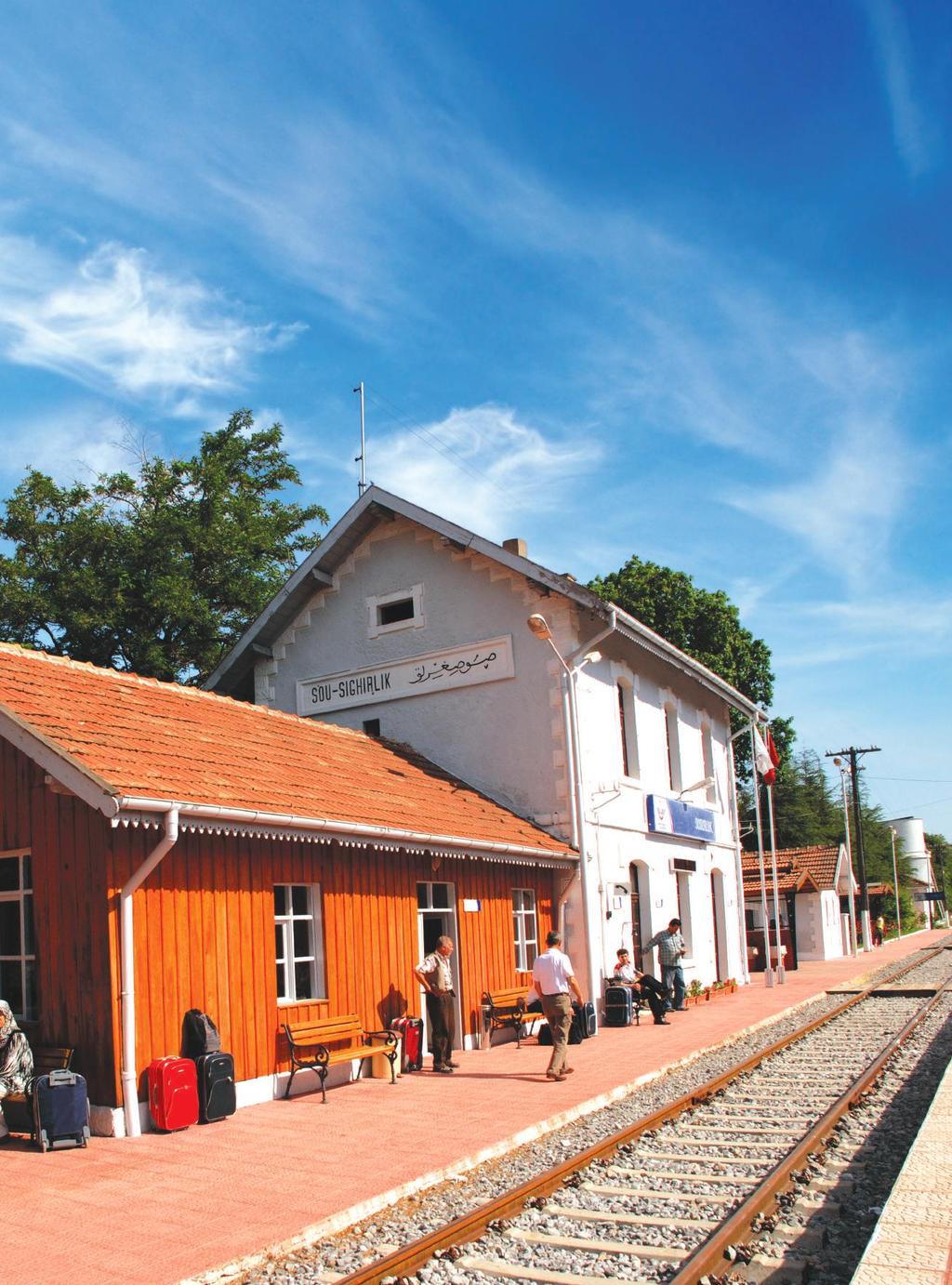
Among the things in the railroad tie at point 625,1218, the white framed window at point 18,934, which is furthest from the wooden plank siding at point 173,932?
the railroad tie at point 625,1218

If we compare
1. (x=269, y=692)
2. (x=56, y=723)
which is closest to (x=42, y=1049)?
(x=56, y=723)

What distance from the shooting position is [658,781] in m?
21.8

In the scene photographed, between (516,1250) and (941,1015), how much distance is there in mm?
14391

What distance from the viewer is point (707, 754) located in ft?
84.6

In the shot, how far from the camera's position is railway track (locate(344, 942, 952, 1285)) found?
19.1ft

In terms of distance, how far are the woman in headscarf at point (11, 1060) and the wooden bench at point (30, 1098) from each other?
91 millimetres

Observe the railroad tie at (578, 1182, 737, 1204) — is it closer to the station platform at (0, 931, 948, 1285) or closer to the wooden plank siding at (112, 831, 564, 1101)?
the station platform at (0, 931, 948, 1285)

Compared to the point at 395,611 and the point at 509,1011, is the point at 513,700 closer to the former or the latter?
the point at 395,611

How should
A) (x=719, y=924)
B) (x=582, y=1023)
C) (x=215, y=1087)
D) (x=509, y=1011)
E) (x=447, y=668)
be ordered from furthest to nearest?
(x=719, y=924)
(x=447, y=668)
(x=509, y=1011)
(x=582, y=1023)
(x=215, y=1087)

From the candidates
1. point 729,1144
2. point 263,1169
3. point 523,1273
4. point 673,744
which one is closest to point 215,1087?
point 263,1169

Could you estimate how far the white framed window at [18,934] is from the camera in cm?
1053

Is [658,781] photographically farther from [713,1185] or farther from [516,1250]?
[516,1250]

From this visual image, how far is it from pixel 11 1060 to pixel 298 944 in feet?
11.6

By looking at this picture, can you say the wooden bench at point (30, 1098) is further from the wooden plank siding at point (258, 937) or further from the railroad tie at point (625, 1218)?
the railroad tie at point (625, 1218)
